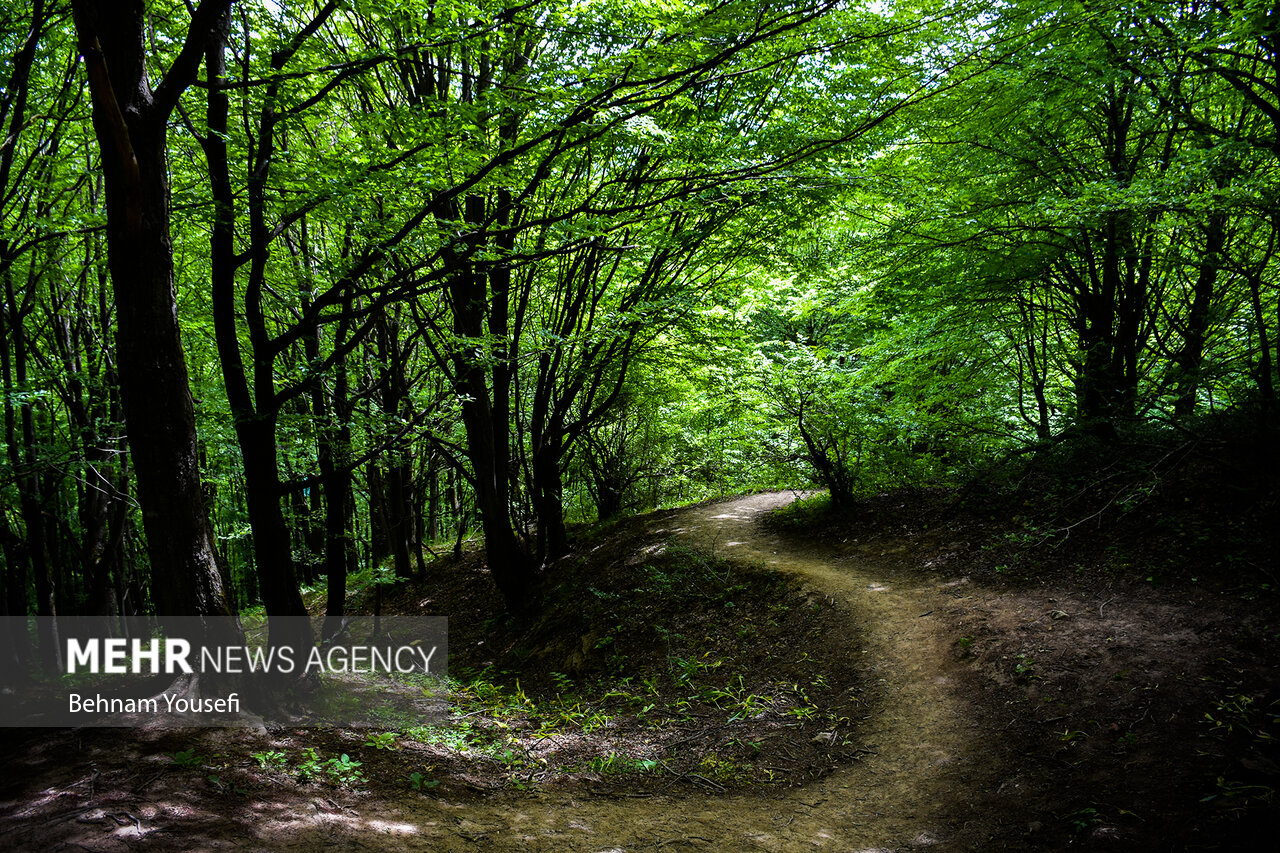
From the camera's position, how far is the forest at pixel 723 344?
3838mm

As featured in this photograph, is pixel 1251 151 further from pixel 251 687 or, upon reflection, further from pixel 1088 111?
pixel 251 687

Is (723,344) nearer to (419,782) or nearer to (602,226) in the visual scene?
(602,226)

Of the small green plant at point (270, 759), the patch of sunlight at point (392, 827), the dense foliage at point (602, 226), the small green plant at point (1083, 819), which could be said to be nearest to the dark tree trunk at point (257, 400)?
the dense foliage at point (602, 226)

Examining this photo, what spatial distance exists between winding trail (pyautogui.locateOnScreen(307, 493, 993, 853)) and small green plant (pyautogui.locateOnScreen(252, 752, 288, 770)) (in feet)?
2.37

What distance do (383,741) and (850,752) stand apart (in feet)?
12.9

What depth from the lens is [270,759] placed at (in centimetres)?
388

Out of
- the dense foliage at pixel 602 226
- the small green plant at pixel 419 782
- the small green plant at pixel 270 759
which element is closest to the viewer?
the small green plant at pixel 270 759

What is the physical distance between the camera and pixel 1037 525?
7137mm

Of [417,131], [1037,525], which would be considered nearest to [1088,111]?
[1037,525]

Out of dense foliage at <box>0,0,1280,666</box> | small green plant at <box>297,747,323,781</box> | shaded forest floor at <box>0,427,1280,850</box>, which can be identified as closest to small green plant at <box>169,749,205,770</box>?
shaded forest floor at <box>0,427,1280,850</box>

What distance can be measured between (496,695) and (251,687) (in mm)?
3582

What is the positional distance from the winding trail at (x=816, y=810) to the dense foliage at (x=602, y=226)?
7.43 ft

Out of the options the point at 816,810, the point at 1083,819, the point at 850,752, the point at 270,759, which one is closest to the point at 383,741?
the point at 270,759

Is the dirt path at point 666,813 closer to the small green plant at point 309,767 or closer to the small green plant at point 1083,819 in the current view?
the small green plant at point 309,767
